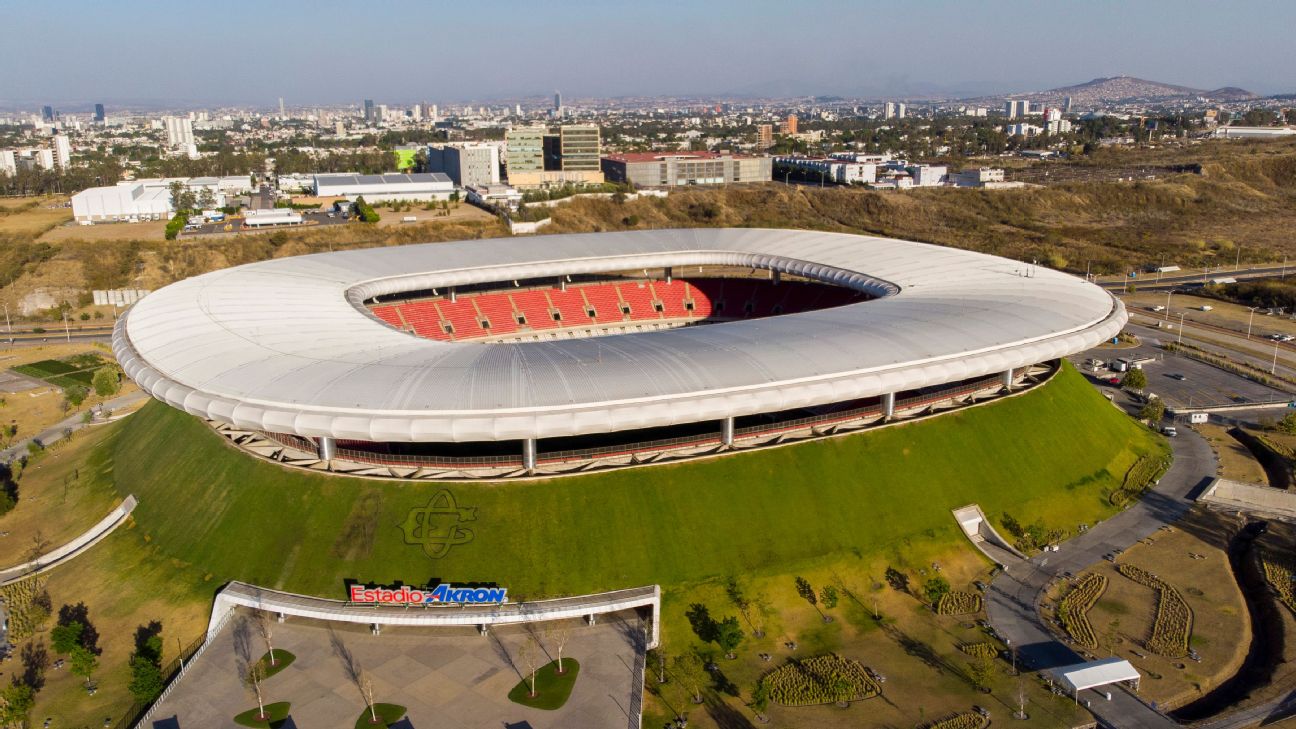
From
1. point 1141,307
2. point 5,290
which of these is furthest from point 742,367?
point 5,290

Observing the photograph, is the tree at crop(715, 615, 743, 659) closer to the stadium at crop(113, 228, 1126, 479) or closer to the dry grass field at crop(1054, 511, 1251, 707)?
the stadium at crop(113, 228, 1126, 479)

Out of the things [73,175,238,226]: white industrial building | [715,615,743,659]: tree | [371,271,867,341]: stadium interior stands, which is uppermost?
[73,175,238,226]: white industrial building

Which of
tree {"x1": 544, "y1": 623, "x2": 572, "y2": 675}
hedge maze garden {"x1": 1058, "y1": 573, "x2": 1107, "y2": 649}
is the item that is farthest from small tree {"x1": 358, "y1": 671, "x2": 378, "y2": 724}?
hedge maze garden {"x1": 1058, "y1": 573, "x2": 1107, "y2": 649}

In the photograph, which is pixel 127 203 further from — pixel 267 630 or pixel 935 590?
pixel 935 590

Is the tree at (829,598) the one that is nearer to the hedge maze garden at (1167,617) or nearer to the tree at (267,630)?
the hedge maze garden at (1167,617)

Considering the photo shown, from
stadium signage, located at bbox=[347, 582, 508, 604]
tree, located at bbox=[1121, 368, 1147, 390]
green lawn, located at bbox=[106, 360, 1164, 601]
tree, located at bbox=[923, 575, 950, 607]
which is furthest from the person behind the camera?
tree, located at bbox=[1121, 368, 1147, 390]

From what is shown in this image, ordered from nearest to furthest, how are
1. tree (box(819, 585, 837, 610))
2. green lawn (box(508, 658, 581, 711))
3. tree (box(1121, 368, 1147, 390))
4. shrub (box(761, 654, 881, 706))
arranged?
1. green lawn (box(508, 658, 581, 711))
2. shrub (box(761, 654, 881, 706))
3. tree (box(819, 585, 837, 610))
4. tree (box(1121, 368, 1147, 390))

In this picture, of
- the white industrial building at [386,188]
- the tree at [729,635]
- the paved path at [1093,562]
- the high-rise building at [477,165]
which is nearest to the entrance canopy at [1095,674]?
the paved path at [1093,562]
